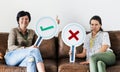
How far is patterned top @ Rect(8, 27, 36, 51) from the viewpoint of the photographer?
122 inches

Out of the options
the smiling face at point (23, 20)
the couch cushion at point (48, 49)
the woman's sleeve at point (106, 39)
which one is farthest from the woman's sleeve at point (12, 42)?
the woman's sleeve at point (106, 39)

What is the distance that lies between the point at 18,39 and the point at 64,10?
31.9 inches

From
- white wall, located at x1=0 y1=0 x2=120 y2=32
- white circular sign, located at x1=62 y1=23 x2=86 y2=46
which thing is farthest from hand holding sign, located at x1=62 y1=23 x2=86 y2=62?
white wall, located at x1=0 y1=0 x2=120 y2=32

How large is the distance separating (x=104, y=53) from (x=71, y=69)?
0.46 metres

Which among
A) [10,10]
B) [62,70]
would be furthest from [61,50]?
[10,10]

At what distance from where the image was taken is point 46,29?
306cm

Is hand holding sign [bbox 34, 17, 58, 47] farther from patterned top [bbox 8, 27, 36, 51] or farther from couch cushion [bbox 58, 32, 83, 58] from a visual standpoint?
couch cushion [bbox 58, 32, 83, 58]

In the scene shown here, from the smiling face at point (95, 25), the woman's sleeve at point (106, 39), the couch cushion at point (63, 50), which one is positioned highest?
the smiling face at point (95, 25)

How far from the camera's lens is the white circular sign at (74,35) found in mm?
3072

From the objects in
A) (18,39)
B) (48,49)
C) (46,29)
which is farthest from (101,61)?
(18,39)

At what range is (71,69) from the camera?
2762 mm

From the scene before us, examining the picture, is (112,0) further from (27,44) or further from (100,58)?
(27,44)

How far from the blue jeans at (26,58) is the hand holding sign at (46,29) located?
19 centimetres

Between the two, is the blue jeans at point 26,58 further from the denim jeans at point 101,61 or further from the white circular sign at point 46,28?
the denim jeans at point 101,61
